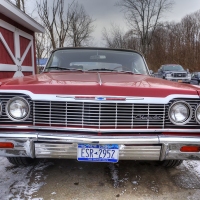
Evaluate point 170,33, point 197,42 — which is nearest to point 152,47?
point 170,33

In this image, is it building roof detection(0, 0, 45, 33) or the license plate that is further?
building roof detection(0, 0, 45, 33)

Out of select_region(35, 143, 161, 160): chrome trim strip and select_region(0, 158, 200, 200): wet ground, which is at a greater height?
select_region(35, 143, 161, 160): chrome trim strip

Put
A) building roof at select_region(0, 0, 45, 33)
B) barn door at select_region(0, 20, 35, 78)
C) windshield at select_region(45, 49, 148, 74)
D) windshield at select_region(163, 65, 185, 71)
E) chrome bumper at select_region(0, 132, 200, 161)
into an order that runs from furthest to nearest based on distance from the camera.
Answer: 1. windshield at select_region(163, 65, 185, 71)
2. barn door at select_region(0, 20, 35, 78)
3. building roof at select_region(0, 0, 45, 33)
4. windshield at select_region(45, 49, 148, 74)
5. chrome bumper at select_region(0, 132, 200, 161)

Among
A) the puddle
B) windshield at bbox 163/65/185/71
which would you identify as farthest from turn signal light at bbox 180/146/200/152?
windshield at bbox 163/65/185/71

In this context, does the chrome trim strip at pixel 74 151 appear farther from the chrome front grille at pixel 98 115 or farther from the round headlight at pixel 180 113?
the round headlight at pixel 180 113

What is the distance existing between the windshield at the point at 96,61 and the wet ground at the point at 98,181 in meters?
1.47

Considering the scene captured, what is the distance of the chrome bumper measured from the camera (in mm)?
2125

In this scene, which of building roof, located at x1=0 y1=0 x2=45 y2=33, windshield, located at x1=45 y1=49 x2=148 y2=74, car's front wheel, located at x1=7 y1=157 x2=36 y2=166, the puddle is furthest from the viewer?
building roof, located at x1=0 y1=0 x2=45 y2=33

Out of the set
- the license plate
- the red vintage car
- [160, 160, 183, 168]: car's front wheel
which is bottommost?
[160, 160, 183, 168]: car's front wheel

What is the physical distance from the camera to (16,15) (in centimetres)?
634

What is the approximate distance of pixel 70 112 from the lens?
85.7 inches

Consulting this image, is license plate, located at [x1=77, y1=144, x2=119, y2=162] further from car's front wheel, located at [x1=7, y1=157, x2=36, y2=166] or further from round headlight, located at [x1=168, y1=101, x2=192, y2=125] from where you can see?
car's front wheel, located at [x1=7, y1=157, x2=36, y2=166]

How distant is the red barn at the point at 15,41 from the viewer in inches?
244

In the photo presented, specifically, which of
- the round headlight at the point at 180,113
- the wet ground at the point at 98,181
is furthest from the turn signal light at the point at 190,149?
the wet ground at the point at 98,181
